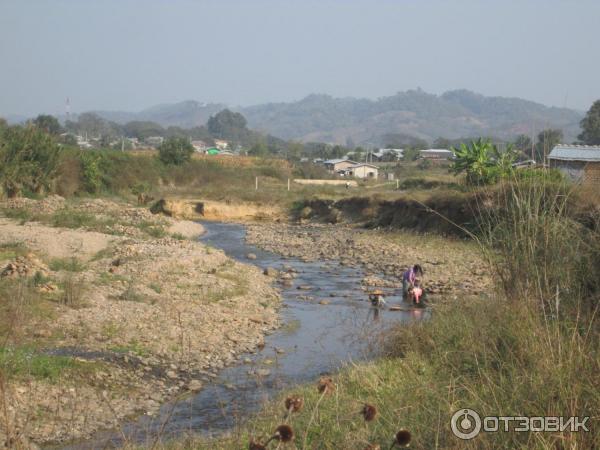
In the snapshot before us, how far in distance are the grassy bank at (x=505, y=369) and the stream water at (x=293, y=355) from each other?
75cm

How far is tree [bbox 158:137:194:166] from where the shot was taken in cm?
5809

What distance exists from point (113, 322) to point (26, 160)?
27837mm

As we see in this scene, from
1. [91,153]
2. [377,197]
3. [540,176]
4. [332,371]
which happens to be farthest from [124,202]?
[540,176]

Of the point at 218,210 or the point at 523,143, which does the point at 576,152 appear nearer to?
the point at 218,210

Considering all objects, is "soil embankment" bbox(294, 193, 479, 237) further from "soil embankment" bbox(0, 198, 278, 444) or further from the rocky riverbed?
"soil embankment" bbox(0, 198, 278, 444)

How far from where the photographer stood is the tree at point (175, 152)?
58.1 metres

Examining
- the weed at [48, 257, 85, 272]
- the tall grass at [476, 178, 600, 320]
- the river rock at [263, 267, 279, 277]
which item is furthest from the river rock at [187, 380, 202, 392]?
the river rock at [263, 267, 279, 277]

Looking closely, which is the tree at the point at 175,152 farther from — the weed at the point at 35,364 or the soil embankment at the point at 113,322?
the weed at the point at 35,364

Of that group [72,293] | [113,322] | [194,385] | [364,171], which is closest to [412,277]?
[113,322]

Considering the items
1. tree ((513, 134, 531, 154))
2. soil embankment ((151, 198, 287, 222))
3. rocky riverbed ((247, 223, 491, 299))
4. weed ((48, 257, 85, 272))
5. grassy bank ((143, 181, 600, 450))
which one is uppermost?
tree ((513, 134, 531, 154))

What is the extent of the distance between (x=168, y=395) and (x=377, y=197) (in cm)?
2829

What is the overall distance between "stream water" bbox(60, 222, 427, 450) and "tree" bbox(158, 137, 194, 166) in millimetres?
36577

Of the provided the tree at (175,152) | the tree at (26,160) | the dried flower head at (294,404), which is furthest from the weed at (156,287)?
the tree at (175,152)

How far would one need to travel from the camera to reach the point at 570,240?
619 centimetres
